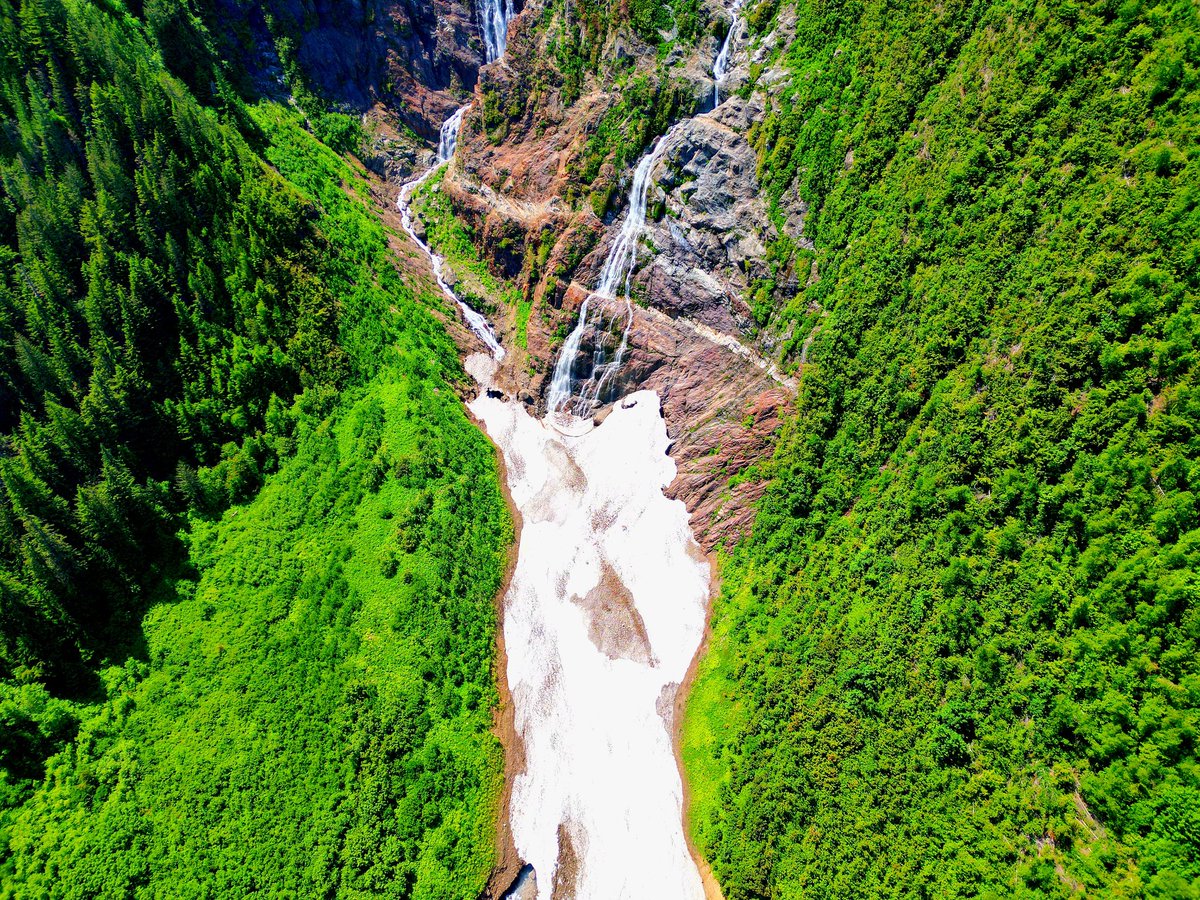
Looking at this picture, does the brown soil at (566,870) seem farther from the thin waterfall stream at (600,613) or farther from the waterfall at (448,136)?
the waterfall at (448,136)

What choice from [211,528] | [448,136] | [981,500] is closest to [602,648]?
[981,500]

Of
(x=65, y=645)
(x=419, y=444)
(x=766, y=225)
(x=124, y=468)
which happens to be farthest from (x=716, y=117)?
(x=65, y=645)

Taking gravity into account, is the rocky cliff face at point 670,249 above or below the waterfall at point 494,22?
below

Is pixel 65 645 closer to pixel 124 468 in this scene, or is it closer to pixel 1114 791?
pixel 124 468

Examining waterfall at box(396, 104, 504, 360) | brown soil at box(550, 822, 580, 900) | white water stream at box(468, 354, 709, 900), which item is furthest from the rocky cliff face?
brown soil at box(550, 822, 580, 900)

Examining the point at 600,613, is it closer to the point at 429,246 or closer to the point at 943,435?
the point at 943,435

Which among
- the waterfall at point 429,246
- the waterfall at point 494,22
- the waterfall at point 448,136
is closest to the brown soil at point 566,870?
the waterfall at point 429,246
